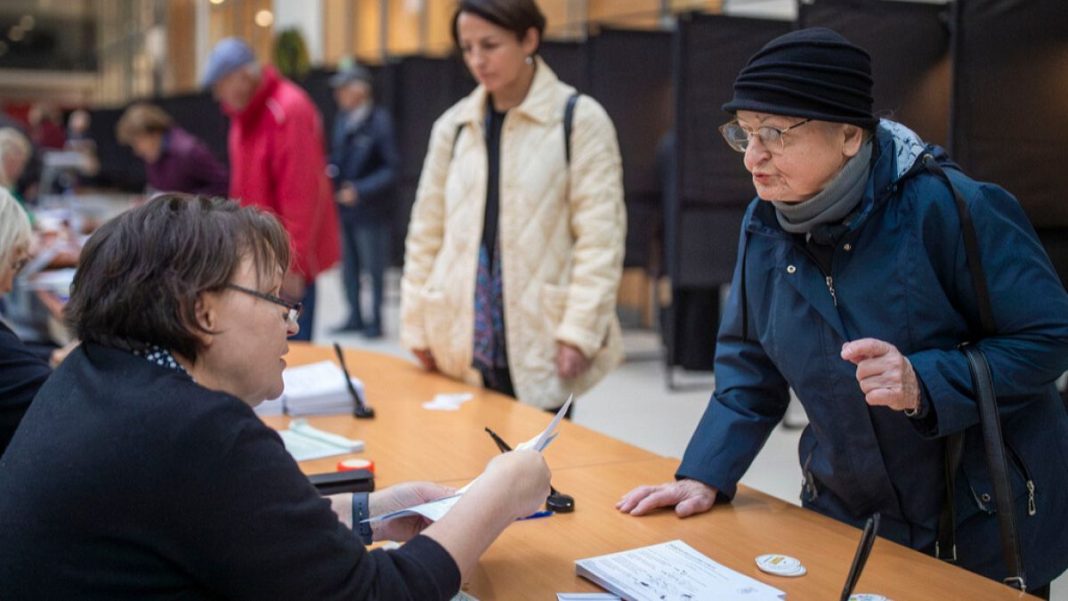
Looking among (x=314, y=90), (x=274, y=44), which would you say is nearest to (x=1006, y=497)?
(x=314, y=90)

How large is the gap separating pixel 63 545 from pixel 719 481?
42.9 inches

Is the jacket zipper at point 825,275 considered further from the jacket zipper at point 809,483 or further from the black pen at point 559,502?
the black pen at point 559,502

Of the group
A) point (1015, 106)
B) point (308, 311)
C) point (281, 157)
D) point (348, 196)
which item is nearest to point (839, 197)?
point (1015, 106)

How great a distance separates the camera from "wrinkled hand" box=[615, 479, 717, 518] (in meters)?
1.84

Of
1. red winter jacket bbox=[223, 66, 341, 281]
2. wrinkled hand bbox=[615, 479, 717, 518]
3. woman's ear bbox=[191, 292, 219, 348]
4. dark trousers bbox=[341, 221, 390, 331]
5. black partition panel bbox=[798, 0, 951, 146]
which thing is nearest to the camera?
woman's ear bbox=[191, 292, 219, 348]

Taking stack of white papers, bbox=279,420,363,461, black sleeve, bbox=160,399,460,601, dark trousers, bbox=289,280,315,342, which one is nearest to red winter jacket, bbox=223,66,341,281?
dark trousers, bbox=289,280,315,342

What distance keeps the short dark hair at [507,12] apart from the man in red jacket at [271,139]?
1.73 meters

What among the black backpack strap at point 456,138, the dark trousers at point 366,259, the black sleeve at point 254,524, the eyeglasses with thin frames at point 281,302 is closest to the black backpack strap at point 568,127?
the black backpack strap at point 456,138

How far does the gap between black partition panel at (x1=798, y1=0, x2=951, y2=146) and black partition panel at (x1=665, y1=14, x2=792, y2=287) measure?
115cm

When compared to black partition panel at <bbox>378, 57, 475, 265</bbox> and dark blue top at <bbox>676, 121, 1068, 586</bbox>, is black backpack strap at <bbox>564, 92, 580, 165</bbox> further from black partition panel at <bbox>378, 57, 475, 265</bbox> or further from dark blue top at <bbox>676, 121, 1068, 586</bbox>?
black partition panel at <bbox>378, 57, 475, 265</bbox>

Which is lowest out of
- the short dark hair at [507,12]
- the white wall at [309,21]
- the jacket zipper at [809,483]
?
the jacket zipper at [809,483]

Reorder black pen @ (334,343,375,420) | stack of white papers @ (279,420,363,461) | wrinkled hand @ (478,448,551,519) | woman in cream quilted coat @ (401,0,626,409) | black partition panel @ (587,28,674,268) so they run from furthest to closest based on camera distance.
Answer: black partition panel @ (587,28,674,268), woman in cream quilted coat @ (401,0,626,409), black pen @ (334,343,375,420), stack of white papers @ (279,420,363,461), wrinkled hand @ (478,448,551,519)

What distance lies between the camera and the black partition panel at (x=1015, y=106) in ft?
10.0

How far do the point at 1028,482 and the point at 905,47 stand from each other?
2.32 meters
